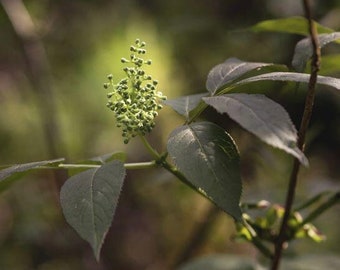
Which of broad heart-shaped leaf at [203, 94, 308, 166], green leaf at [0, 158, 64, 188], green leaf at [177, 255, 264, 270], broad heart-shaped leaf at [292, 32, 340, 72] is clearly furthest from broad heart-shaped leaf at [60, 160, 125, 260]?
green leaf at [177, 255, 264, 270]

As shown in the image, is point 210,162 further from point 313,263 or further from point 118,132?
point 118,132

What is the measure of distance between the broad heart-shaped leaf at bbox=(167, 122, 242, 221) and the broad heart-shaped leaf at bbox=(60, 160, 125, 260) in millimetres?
72

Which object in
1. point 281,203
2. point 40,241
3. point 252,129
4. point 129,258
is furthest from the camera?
point 129,258

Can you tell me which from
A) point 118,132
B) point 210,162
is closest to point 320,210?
point 210,162

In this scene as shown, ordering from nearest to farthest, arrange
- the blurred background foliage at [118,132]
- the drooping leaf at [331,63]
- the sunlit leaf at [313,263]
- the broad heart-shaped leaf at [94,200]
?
the broad heart-shaped leaf at [94,200] → the drooping leaf at [331,63] → the sunlit leaf at [313,263] → the blurred background foliage at [118,132]

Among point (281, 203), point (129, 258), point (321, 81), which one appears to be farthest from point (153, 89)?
point (129, 258)

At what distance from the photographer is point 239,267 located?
1310 mm

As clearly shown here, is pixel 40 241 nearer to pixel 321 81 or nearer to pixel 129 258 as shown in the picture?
pixel 129 258

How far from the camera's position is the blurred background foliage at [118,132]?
5.96 feet

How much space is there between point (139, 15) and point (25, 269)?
1.29m

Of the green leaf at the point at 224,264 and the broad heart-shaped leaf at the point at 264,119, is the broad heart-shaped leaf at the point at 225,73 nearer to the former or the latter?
the broad heart-shaped leaf at the point at 264,119

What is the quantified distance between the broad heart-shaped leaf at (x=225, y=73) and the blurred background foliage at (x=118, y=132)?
0.59 m

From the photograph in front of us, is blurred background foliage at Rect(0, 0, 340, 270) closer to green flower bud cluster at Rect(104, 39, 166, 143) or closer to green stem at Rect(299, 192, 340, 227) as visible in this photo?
green stem at Rect(299, 192, 340, 227)

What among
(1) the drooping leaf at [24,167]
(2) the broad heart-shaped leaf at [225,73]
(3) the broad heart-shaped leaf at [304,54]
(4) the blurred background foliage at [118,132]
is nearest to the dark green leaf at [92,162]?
(1) the drooping leaf at [24,167]
